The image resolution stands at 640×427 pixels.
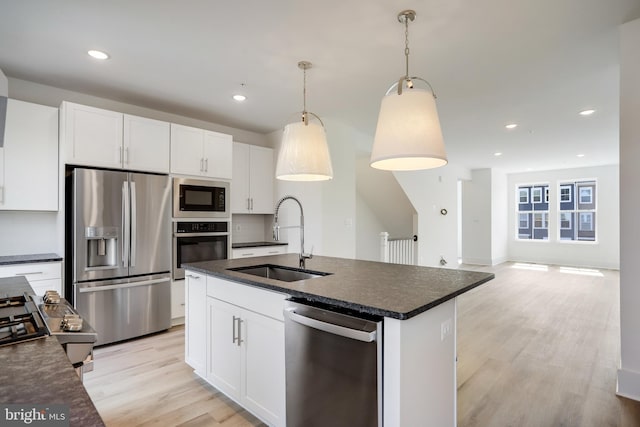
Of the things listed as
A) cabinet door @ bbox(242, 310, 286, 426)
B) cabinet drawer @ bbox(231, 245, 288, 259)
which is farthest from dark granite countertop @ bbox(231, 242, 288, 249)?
cabinet door @ bbox(242, 310, 286, 426)

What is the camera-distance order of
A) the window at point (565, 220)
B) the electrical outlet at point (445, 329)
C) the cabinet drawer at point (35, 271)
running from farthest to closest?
the window at point (565, 220)
the cabinet drawer at point (35, 271)
the electrical outlet at point (445, 329)

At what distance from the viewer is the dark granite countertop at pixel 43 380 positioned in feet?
2.26

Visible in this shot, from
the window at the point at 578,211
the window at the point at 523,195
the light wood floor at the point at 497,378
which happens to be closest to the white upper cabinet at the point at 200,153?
the light wood floor at the point at 497,378

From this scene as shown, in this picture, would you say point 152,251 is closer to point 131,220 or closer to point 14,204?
point 131,220

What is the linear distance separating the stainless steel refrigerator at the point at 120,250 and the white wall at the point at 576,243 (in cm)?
940

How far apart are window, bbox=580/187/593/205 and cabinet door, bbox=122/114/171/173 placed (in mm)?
10041

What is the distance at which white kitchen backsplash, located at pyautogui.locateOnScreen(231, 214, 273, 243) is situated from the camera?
16.1 feet

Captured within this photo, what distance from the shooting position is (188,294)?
2.68 m

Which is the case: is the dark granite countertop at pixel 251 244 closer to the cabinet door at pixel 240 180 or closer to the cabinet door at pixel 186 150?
the cabinet door at pixel 240 180

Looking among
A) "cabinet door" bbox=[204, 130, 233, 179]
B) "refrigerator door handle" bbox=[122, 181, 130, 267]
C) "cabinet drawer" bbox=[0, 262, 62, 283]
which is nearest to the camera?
"cabinet drawer" bbox=[0, 262, 62, 283]

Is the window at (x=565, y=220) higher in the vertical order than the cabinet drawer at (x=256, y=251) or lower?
higher

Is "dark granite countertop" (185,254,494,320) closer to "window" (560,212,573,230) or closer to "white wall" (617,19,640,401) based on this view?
"white wall" (617,19,640,401)

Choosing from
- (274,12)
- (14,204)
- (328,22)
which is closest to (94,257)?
(14,204)

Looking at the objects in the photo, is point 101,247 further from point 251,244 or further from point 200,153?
point 251,244
